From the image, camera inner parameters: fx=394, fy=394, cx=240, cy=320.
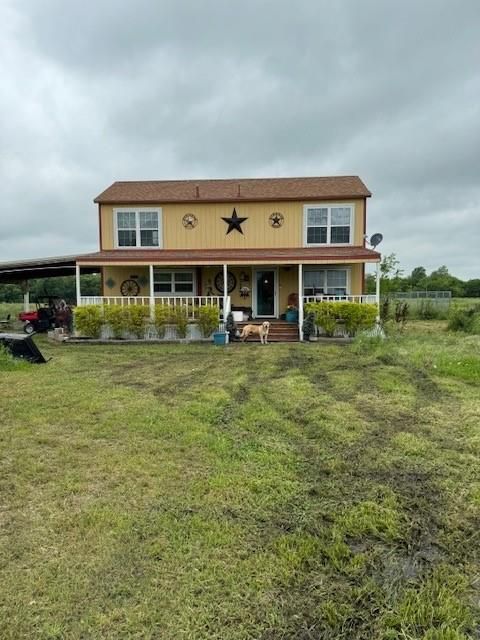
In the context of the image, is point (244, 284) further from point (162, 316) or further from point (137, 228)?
point (137, 228)

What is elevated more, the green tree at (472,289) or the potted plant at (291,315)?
the green tree at (472,289)

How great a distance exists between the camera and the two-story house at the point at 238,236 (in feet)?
51.3

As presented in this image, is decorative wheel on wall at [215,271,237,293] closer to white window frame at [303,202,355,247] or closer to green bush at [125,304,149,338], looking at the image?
white window frame at [303,202,355,247]

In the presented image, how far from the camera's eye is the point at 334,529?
106 inches

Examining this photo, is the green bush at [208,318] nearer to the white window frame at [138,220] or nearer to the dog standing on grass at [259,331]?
the dog standing on grass at [259,331]

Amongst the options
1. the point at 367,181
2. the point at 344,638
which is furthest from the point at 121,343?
the point at 367,181

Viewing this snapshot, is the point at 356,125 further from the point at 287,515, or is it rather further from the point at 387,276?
the point at 287,515

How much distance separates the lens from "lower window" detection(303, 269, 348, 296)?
1576 cm

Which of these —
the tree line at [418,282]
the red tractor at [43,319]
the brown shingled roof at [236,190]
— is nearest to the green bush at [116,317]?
the red tractor at [43,319]

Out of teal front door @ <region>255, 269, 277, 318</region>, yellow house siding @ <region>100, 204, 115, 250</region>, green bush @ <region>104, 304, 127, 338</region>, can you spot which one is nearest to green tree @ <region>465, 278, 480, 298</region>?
teal front door @ <region>255, 269, 277, 318</region>

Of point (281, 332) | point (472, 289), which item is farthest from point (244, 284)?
point (472, 289)

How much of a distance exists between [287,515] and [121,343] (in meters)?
10.9

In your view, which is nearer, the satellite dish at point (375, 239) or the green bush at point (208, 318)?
the green bush at point (208, 318)

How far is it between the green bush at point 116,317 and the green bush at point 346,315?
6.22 meters
